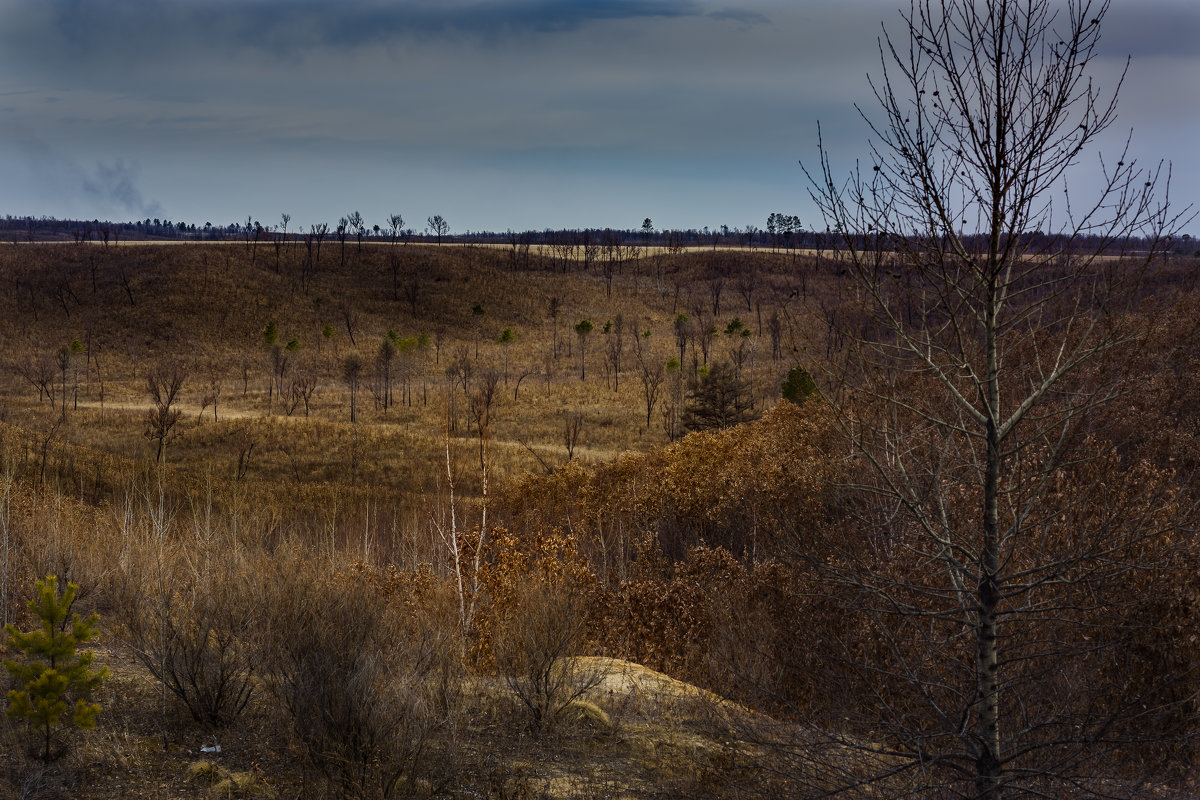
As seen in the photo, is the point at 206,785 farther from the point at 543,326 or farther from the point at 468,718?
Result: the point at 543,326

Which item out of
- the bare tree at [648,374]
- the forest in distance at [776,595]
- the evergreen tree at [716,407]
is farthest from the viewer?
the bare tree at [648,374]

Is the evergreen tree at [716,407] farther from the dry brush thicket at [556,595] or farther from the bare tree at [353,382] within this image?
the bare tree at [353,382]

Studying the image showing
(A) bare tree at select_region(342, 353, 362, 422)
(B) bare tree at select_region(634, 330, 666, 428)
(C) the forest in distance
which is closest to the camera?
(C) the forest in distance


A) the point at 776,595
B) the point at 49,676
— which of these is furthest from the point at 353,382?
the point at 49,676

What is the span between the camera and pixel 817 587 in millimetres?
12086

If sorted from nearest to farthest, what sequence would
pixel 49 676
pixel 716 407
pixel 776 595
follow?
1. pixel 49 676
2. pixel 776 595
3. pixel 716 407

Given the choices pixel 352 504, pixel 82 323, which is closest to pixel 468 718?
pixel 352 504

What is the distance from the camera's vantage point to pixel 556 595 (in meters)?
10.2

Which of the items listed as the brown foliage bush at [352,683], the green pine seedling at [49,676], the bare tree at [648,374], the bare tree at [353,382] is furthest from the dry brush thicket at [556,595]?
the bare tree at [648,374]

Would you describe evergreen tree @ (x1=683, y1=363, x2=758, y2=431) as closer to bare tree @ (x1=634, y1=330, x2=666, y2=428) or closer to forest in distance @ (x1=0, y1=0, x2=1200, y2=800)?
bare tree @ (x1=634, y1=330, x2=666, y2=428)

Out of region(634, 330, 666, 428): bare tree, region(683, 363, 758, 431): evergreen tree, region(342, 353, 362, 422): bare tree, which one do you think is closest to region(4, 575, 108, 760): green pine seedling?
region(683, 363, 758, 431): evergreen tree

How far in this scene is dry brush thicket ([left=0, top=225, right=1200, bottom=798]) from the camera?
7562 millimetres

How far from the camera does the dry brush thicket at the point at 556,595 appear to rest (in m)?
7.56

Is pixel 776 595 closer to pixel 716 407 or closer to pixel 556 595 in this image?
pixel 556 595
